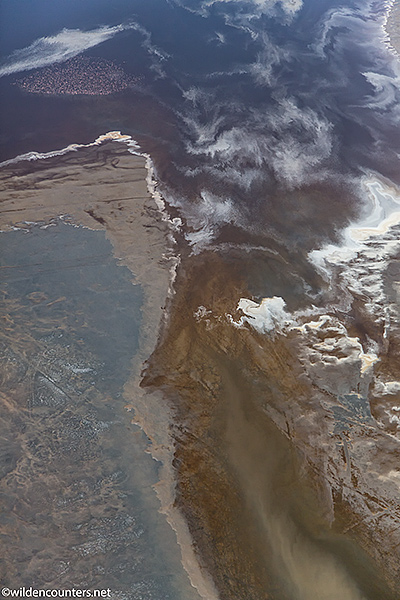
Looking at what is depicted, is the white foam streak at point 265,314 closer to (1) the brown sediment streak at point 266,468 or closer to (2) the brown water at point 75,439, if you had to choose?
(1) the brown sediment streak at point 266,468

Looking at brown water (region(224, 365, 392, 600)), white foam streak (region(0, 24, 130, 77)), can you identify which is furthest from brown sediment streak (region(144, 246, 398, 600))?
white foam streak (region(0, 24, 130, 77))

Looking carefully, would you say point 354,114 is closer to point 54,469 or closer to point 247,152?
point 247,152

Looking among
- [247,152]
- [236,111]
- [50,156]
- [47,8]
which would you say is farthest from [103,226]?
[47,8]

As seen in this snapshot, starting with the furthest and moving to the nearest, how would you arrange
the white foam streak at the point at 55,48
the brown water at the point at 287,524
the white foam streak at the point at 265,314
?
1. the white foam streak at the point at 55,48
2. the white foam streak at the point at 265,314
3. the brown water at the point at 287,524

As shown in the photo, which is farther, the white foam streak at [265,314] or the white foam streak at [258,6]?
the white foam streak at [258,6]

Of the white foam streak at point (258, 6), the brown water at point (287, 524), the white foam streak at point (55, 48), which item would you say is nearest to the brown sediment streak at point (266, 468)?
the brown water at point (287, 524)

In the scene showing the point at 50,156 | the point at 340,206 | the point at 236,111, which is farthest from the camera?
the point at 236,111
